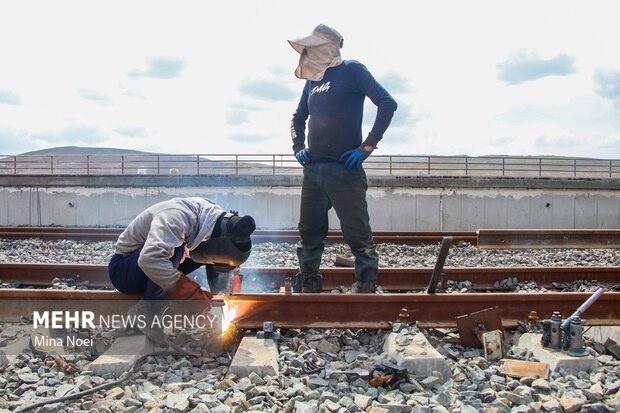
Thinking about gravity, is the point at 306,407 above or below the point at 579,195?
below

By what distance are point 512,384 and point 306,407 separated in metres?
1.26

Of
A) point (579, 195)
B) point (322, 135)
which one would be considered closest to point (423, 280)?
point (322, 135)

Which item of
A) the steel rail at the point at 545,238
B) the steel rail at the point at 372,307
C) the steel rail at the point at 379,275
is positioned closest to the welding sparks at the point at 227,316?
the steel rail at the point at 372,307

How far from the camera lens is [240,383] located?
2.60m

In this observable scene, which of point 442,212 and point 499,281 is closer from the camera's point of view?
point 499,281

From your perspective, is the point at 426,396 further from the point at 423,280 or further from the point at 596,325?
the point at 423,280

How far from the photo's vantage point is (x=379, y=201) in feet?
45.6

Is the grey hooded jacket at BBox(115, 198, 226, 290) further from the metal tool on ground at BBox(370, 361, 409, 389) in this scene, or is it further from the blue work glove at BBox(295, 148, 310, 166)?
the metal tool on ground at BBox(370, 361, 409, 389)

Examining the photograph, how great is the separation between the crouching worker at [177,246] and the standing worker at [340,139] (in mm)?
899

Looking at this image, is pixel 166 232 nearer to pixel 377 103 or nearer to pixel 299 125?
pixel 299 125

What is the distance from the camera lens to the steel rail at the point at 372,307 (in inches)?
138

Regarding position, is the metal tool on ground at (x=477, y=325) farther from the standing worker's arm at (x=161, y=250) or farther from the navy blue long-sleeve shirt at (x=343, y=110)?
the standing worker's arm at (x=161, y=250)

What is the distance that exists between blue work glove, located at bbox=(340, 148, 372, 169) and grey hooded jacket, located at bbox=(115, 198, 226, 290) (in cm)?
116

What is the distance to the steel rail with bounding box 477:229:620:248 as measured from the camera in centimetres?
722
